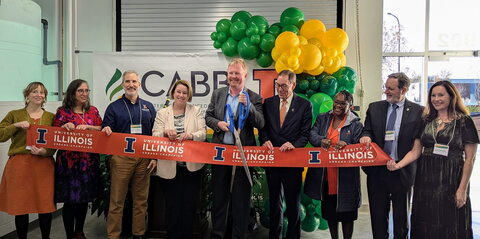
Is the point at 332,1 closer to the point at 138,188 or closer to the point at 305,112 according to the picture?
the point at 305,112

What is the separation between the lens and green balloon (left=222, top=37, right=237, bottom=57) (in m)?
4.23

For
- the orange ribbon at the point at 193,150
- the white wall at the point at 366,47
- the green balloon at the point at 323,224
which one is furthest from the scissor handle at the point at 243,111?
the white wall at the point at 366,47

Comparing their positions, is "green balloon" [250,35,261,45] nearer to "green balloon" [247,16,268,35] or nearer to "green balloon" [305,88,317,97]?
"green balloon" [247,16,268,35]

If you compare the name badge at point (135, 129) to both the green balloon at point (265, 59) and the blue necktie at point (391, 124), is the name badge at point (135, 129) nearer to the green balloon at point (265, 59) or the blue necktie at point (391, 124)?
the green balloon at point (265, 59)

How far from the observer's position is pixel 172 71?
480cm

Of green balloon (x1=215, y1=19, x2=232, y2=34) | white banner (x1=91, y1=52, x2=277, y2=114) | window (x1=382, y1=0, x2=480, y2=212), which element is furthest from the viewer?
window (x1=382, y1=0, x2=480, y2=212)

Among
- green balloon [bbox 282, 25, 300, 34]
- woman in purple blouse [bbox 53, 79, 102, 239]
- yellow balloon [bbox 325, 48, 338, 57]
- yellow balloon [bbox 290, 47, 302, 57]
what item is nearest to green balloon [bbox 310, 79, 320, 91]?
yellow balloon [bbox 325, 48, 338, 57]

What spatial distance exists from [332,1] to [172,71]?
2.32m

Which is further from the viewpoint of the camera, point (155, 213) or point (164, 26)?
point (164, 26)

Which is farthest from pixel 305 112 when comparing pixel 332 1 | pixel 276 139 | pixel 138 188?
pixel 332 1

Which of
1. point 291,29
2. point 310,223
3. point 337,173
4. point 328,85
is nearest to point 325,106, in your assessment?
point 328,85

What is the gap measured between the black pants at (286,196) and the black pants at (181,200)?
24.0 inches

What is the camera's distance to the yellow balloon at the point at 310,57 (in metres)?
3.79

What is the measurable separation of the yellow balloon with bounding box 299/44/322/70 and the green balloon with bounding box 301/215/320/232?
5.10ft
